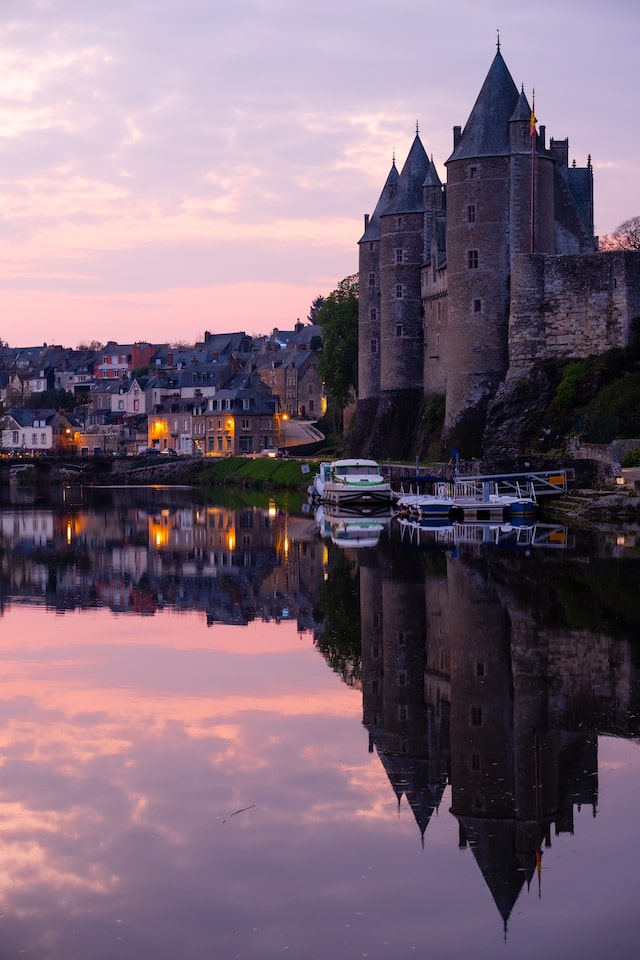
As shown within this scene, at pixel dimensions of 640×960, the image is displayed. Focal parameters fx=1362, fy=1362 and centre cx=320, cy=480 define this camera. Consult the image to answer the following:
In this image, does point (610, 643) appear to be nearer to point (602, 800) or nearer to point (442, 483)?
point (602, 800)

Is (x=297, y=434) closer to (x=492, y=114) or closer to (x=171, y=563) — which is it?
(x=492, y=114)

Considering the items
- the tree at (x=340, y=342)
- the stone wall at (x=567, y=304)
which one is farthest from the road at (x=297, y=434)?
the stone wall at (x=567, y=304)

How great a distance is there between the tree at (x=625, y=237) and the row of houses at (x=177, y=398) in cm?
2525

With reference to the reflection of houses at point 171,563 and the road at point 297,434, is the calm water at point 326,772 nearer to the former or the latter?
the reflection of houses at point 171,563

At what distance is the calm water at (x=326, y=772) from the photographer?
847 centimetres

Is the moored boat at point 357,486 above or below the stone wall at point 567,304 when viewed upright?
below

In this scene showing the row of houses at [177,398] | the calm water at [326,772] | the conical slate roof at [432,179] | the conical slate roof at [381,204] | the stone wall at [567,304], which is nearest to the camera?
the calm water at [326,772]

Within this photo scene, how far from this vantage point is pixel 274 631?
797 inches

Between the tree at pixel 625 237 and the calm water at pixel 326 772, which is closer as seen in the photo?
the calm water at pixel 326 772

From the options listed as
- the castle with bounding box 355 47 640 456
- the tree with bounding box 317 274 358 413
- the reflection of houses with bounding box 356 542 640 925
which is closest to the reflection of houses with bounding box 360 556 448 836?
the reflection of houses with bounding box 356 542 640 925

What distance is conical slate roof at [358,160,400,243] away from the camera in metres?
62.8

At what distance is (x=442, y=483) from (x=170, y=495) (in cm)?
2574

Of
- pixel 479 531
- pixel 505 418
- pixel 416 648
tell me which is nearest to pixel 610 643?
pixel 416 648

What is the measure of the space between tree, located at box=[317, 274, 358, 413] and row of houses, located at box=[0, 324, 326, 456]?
19181 millimetres
